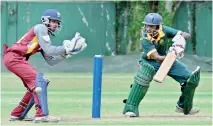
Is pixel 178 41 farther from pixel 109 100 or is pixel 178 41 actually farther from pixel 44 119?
pixel 109 100

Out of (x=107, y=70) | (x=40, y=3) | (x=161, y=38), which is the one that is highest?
(x=161, y=38)

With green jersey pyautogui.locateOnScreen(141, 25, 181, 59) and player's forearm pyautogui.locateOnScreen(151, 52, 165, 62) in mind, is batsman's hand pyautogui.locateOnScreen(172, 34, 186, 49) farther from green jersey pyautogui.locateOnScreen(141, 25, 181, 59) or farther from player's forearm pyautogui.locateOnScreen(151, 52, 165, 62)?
player's forearm pyautogui.locateOnScreen(151, 52, 165, 62)

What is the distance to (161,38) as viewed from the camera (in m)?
13.7

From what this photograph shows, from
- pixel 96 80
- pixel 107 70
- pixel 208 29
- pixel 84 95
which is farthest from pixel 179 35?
pixel 208 29

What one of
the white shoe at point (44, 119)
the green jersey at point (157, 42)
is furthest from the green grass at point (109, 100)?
the green jersey at point (157, 42)

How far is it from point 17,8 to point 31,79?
51.6 feet

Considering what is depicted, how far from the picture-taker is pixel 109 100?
55.2 ft

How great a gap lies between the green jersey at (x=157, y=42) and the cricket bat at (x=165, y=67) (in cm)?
27

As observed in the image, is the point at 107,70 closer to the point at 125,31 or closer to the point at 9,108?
the point at 125,31

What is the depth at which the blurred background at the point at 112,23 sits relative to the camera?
90.5ft

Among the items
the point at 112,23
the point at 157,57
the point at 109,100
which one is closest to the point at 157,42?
the point at 157,57

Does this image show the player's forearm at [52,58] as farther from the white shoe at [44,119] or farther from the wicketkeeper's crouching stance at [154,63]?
the wicketkeeper's crouching stance at [154,63]

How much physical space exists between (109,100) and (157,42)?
3.32m

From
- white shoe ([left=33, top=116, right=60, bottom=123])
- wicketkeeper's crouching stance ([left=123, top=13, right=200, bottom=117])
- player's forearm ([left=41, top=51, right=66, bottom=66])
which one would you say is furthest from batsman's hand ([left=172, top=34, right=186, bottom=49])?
white shoe ([left=33, top=116, right=60, bottom=123])
